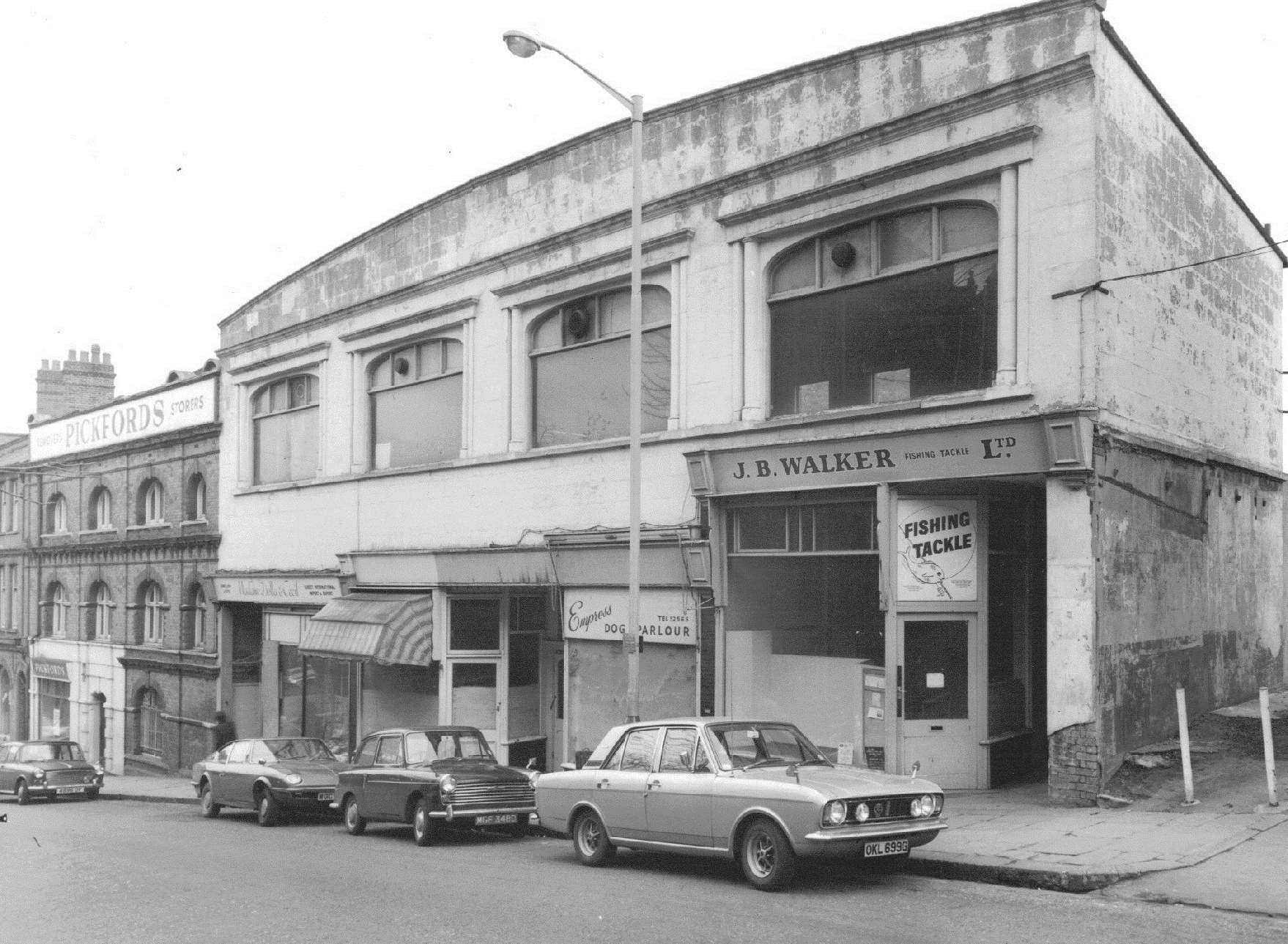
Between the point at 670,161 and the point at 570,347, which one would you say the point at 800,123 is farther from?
the point at 570,347

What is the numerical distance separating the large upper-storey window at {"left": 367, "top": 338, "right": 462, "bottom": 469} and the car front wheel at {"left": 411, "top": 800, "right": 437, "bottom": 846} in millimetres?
8919

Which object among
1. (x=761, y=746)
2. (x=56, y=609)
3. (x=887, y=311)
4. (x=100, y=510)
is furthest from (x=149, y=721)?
(x=761, y=746)

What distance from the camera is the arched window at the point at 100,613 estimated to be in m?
35.8

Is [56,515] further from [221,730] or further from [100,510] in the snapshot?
[221,730]

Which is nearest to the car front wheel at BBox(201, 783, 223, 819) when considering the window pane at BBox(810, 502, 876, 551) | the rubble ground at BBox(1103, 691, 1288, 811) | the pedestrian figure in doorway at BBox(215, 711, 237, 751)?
the pedestrian figure in doorway at BBox(215, 711, 237, 751)

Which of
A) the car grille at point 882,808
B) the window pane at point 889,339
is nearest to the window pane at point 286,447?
the window pane at point 889,339

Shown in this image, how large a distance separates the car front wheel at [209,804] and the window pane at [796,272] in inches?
505

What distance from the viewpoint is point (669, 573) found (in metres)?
18.6

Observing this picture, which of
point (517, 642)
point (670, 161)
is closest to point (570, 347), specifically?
point (670, 161)

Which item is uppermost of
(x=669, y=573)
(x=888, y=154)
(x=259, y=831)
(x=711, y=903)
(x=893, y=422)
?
(x=888, y=154)

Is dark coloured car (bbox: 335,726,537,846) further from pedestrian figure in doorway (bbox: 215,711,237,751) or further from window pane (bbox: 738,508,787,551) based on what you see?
pedestrian figure in doorway (bbox: 215,711,237,751)

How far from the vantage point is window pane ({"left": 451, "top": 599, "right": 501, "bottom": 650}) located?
23.2 meters

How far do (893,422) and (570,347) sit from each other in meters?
6.97

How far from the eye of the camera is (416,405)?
2452 cm
